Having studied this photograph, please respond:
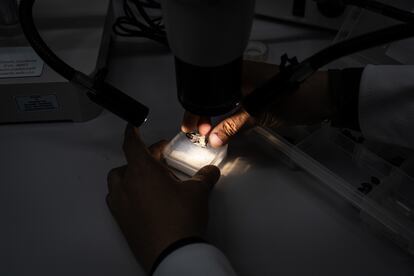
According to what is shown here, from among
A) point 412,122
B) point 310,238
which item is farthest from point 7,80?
point 412,122

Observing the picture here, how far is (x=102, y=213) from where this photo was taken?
0.72 metres

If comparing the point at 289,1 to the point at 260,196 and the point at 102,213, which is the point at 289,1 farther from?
the point at 102,213

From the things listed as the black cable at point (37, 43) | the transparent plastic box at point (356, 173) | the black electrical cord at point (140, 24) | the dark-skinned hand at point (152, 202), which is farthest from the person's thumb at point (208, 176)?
the black electrical cord at point (140, 24)

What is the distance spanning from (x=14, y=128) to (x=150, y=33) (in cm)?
38

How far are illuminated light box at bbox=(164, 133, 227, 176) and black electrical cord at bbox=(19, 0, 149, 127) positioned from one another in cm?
17

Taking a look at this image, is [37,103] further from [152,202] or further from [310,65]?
[310,65]

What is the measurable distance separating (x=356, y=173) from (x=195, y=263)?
14.6 inches

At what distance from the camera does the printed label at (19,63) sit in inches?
31.5

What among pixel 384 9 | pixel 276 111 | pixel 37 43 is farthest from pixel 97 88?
pixel 384 9

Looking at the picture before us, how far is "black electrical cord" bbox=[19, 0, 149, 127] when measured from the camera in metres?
0.61

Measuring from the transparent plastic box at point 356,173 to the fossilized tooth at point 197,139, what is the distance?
10 cm

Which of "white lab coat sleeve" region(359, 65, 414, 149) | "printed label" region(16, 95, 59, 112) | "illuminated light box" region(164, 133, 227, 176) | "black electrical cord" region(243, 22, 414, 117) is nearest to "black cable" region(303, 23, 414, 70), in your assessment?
"black electrical cord" region(243, 22, 414, 117)

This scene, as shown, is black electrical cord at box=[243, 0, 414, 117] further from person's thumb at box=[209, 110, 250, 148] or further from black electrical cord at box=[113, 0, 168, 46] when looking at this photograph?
black electrical cord at box=[113, 0, 168, 46]

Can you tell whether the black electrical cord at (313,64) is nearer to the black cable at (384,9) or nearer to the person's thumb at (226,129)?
the person's thumb at (226,129)
